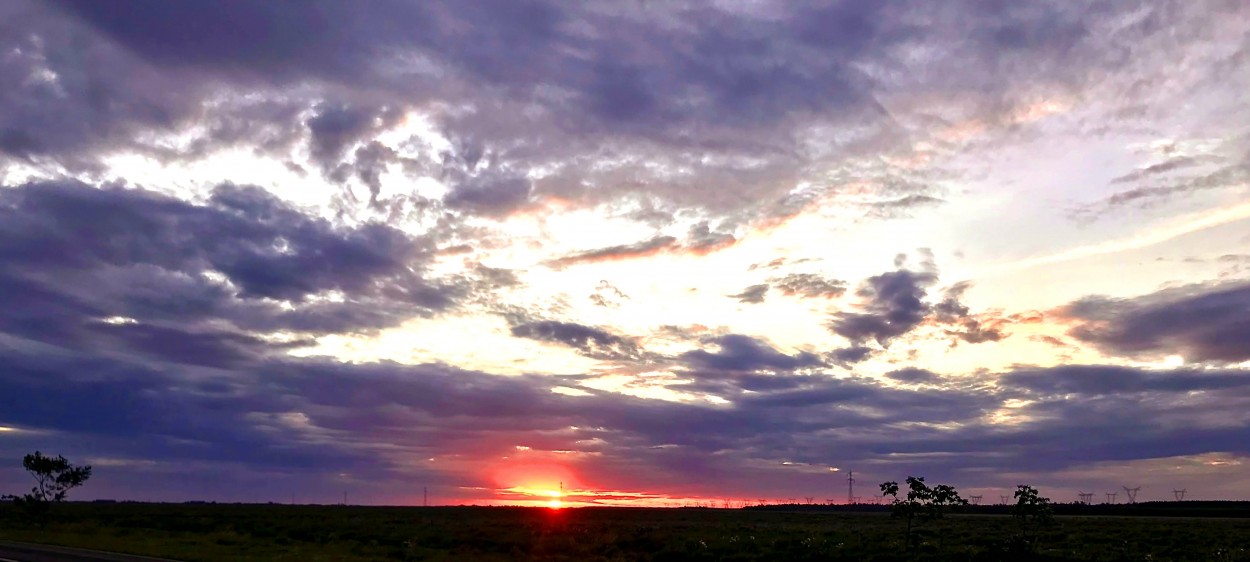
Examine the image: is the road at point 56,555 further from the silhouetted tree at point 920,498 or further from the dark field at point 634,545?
the silhouetted tree at point 920,498

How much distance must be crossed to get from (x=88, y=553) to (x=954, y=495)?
50.7 metres

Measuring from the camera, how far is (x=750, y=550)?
199 feet

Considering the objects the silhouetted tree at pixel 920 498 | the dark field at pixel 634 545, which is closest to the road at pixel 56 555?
the dark field at pixel 634 545

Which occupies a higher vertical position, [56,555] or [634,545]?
[56,555]

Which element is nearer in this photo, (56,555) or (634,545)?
(56,555)

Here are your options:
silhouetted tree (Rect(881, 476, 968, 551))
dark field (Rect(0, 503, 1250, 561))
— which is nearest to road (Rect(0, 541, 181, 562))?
dark field (Rect(0, 503, 1250, 561))

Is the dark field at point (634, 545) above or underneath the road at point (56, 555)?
underneath

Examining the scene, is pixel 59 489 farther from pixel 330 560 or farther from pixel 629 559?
pixel 629 559

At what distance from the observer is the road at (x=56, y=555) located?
4097 cm

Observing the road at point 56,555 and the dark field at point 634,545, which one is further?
the dark field at point 634,545

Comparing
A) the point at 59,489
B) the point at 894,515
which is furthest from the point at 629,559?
the point at 59,489

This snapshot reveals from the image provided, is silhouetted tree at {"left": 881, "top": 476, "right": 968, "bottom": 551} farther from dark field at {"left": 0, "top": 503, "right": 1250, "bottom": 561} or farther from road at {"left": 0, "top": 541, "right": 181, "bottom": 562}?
road at {"left": 0, "top": 541, "right": 181, "bottom": 562}

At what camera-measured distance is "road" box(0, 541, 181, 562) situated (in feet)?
134

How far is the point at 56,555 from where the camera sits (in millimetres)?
44375
